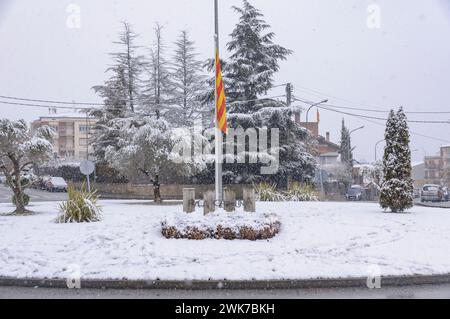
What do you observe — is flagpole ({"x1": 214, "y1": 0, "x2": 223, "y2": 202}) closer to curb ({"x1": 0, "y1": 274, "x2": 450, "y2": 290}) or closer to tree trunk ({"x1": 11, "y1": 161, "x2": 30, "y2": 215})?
curb ({"x1": 0, "y1": 274, "x2": 450, "y2": 290})

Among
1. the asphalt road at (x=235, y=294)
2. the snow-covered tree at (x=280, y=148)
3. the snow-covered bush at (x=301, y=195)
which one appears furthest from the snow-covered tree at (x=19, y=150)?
the snow-covered tree at (x=280, y=148)

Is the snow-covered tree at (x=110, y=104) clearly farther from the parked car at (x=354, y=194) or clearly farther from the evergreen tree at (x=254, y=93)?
the parked car at (x=354, y=194)

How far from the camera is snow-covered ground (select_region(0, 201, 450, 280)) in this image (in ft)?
24.9

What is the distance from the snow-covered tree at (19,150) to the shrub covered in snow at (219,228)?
7652 millimetres

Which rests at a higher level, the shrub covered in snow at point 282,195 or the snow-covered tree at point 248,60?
the snow-covered tree at point 248,60

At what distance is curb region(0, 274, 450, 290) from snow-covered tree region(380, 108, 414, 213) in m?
8.31

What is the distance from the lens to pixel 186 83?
45.1 meters

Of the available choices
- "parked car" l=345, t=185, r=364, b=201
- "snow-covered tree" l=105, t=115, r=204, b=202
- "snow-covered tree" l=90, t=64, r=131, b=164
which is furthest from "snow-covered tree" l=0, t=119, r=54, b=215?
"parked car" l=345, t=185, r=364, b=201

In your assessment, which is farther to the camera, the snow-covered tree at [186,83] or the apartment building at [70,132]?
the apartment building at [70,132]

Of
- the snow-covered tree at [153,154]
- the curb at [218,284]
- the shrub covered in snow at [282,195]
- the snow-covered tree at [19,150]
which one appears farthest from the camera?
the snow-covered tree at [153,154]

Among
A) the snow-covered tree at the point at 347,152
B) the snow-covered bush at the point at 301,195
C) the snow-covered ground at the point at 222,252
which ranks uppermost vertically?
the snow-covered tree at the point at 347,152

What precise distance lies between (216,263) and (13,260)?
142 inches

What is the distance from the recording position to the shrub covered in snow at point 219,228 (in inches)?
393

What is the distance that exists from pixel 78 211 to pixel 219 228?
4.52m
